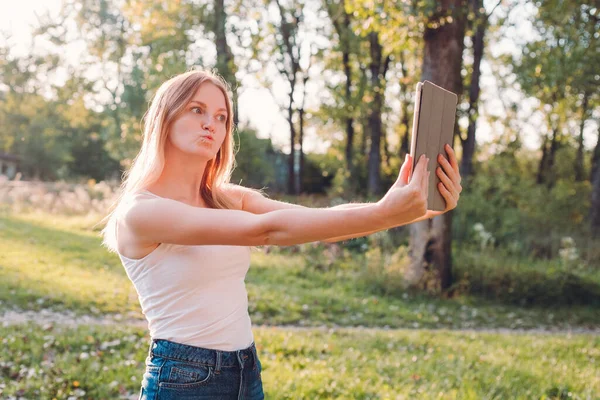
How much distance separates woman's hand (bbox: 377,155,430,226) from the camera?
180 cm

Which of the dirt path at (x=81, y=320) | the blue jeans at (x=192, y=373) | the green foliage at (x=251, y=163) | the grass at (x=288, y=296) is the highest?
the green foliage at (x=251, y=163)

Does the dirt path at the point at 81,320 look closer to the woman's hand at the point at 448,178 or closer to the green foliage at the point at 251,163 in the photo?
the woman's hand at the point at 448,178

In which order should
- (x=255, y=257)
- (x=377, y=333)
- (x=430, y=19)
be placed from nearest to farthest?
(x=377, y=333), (x=430, y=19), (x=255, y=257)

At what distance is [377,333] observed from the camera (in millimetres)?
7801

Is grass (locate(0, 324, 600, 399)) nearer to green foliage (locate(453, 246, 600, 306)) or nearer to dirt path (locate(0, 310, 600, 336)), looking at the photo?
dirt path (locate(0, 310, 600, 336))

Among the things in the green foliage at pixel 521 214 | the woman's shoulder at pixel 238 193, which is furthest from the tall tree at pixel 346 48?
the woman's shoulder at pixel 238 193

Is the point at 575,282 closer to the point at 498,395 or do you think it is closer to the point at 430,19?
the point at 430,19

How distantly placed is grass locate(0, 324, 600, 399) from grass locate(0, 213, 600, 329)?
161 centimetres

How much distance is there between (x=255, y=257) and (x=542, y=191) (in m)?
10.8

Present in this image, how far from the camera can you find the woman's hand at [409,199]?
1.80 metres

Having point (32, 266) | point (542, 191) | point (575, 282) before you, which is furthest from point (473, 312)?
point (542, 191)

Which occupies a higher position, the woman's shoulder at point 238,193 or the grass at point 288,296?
the woman's shoulder at point 238,193

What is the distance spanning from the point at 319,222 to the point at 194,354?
2.12 feet

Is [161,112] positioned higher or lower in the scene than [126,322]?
higher
